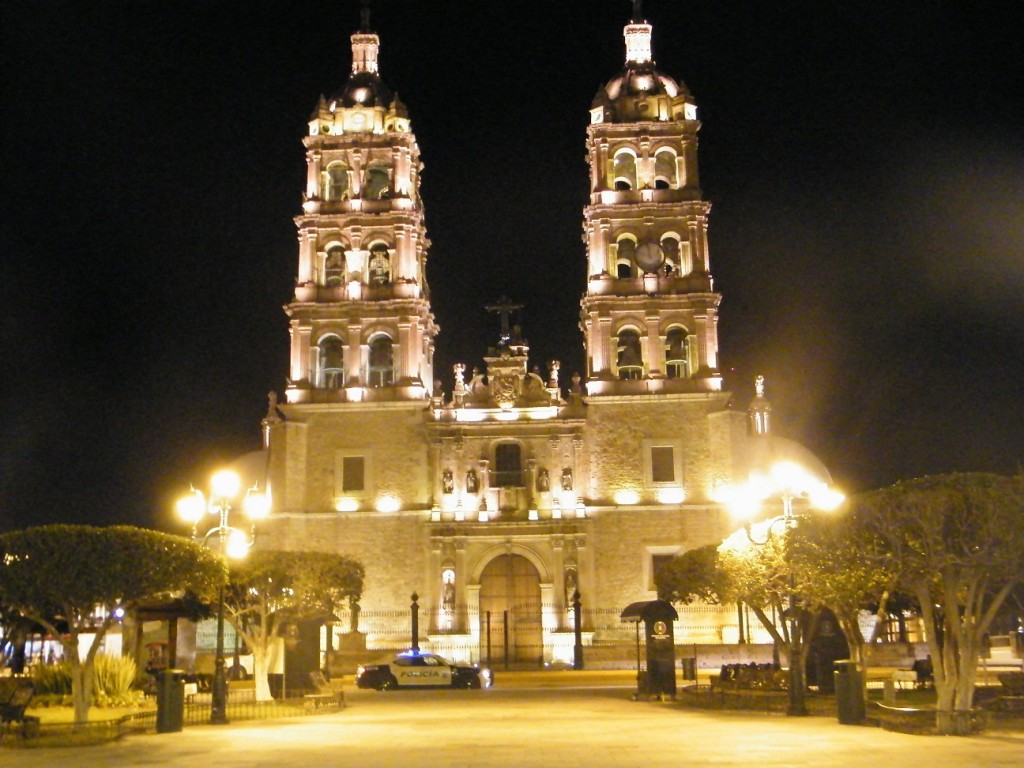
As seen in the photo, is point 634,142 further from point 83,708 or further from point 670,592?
point 83,708

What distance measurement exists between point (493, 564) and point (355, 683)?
9.29 m

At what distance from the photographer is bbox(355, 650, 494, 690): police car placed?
3278 cm

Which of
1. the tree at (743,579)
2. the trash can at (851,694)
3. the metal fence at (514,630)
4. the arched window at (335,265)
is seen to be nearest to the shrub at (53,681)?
the tree at (743,579)

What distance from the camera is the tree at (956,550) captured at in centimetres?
1822

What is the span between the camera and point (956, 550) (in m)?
18.9

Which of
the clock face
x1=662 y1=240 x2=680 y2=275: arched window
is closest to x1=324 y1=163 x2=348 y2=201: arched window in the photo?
the clock face

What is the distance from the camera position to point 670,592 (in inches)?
1231

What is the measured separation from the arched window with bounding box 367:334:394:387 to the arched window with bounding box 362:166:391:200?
5.81m

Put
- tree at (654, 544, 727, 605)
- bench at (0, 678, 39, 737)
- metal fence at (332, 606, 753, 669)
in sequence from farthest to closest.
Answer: metal fence at (332, 606, 753, 669)
tree at (654, 544, 727, 605)
bench at (0, 678, 39, 737)

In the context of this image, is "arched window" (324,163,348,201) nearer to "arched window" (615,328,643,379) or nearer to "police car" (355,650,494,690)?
"arched window" (615,328,643,379)

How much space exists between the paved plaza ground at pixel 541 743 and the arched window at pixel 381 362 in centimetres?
2156

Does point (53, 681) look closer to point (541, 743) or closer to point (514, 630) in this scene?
point (541, 743)

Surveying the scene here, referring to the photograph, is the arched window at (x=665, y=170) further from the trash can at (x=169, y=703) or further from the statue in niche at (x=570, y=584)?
the trash can at (x=169, y=703)

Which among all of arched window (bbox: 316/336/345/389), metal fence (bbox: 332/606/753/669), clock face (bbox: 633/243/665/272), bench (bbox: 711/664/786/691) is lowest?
bench (bbox: 711/664/786/691)
